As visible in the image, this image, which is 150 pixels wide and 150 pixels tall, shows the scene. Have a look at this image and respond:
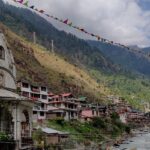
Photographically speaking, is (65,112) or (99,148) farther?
(65,112)

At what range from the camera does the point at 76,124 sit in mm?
105375

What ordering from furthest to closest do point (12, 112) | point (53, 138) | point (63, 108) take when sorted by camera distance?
point (63, 108) → point (53, 138) → point (12, 112)

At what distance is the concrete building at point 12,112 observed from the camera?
Answer: 3991 cm

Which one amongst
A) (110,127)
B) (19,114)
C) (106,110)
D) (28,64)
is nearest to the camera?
(19,114)

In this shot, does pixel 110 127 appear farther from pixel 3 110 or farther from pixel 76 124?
pixel 3 110

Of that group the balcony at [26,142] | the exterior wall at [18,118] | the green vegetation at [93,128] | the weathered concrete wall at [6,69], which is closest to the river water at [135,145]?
the green vegetation at [93,128]

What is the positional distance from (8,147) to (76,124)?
67167 millimetres

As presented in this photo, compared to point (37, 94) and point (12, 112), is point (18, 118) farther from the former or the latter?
point (37, 94)

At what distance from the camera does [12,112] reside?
4047 cm

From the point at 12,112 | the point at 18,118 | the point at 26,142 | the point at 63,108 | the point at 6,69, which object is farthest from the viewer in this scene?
the point at 63,108

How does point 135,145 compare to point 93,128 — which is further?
point 93,128

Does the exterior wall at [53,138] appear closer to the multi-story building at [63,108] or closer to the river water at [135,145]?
the river water at [135,145]

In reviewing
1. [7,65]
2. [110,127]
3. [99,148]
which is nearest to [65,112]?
[110,127]

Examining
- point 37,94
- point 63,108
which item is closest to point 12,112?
point 37,94
